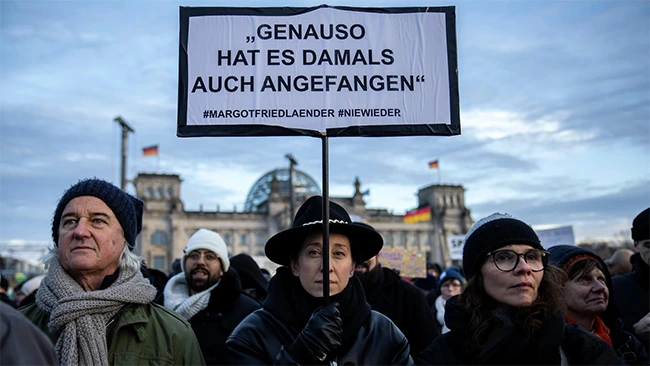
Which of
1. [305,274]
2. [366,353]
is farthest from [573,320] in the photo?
[305,274]

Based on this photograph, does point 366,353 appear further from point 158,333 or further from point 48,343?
point 48,343

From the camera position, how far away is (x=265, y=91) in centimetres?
354

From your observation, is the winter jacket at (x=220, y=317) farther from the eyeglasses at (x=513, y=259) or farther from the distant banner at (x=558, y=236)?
the distant banner at (x=558, y=236)

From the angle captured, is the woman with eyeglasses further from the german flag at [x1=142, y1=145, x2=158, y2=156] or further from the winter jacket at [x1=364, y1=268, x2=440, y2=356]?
the german flag at [x1=142, y1=145, x2=158, y2=156]

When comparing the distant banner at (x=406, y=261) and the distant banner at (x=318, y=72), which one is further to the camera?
the distant banner at (x=406, y=261)

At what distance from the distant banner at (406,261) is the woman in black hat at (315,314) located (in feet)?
28.4

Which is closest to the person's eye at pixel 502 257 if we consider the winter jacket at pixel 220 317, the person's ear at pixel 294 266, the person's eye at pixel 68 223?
the person's ear at pixel 294 266

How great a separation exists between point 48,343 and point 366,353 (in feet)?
5.95

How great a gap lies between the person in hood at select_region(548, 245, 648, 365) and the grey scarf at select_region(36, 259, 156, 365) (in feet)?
9.14

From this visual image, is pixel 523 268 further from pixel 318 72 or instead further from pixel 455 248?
pixel 455 248

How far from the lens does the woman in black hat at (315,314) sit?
300 cm

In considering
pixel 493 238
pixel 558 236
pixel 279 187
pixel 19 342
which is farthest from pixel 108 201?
pixel 279 187

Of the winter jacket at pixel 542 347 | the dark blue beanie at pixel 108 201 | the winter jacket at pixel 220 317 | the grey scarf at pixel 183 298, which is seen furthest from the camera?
the grey scarf at pixel 183 298

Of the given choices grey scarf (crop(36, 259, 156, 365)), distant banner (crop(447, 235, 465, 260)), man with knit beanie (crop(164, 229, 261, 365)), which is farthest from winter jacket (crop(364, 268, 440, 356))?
distant banner (crop(447, 235, 465, 260))
